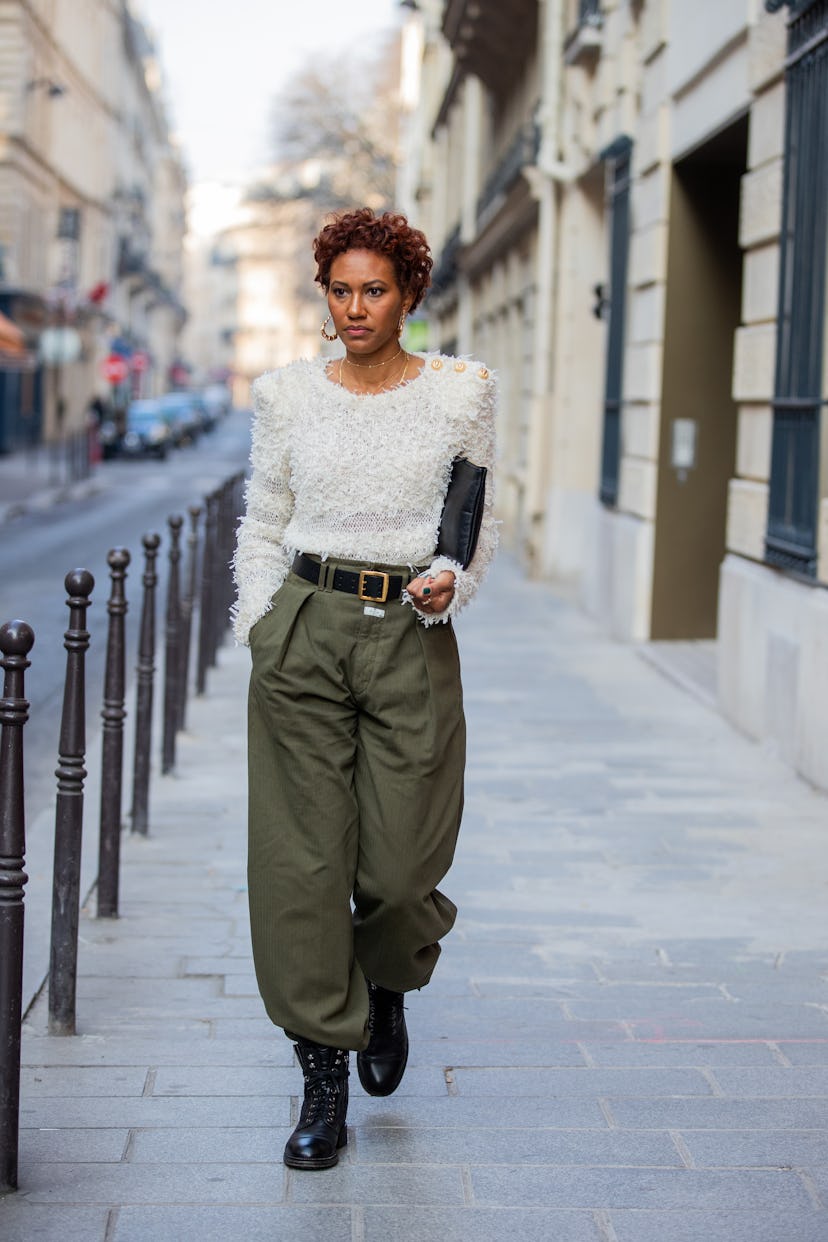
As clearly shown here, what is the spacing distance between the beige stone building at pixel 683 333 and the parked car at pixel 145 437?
82.7 ft

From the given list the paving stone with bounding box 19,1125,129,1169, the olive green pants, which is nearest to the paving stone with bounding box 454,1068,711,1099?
the olive green pants

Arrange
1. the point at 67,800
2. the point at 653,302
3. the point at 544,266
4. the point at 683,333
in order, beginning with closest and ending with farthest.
→ the point at 67,800, the point at 683,333, the point at 653,302, the point at 544,266

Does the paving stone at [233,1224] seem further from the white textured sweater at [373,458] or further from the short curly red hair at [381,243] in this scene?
the short curly red hair at [381,243]

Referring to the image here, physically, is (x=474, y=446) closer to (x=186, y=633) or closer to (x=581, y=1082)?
(x=581, y=1082)

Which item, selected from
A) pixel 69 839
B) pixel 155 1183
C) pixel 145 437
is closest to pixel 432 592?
pixel 155 1183

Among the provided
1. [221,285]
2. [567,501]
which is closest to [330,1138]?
[567,501]

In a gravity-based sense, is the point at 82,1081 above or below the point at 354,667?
below

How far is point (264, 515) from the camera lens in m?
3.93

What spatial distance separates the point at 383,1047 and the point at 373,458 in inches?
50.6

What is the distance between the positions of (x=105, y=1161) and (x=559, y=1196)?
899 mm

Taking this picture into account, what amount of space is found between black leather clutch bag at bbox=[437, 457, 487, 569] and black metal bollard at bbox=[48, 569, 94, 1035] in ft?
3.66

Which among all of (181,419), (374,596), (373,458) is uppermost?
(181,419)

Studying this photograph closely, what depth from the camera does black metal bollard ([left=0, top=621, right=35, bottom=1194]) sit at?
11.4 feet

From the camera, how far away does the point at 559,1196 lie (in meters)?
3.57
